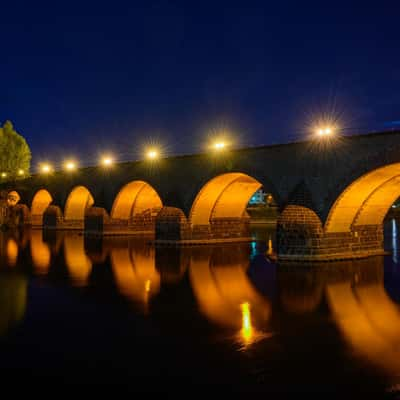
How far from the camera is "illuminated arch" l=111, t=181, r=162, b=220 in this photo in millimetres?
34500

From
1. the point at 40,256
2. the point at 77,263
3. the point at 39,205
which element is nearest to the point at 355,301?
the point at 77,263

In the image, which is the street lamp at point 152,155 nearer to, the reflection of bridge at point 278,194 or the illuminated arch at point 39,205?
the reflection of bridge at point 278,194

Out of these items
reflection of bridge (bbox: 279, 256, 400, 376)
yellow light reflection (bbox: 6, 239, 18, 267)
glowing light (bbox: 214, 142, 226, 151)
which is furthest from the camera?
glowing light (bbox: 214, 142, 226, 151)

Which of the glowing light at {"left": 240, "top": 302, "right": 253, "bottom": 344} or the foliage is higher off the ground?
the foliage

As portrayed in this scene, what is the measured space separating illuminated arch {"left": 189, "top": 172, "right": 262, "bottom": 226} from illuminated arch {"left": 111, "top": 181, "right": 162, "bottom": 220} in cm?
704

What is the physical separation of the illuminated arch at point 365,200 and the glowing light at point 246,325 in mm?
8840

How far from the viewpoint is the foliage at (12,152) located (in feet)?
178

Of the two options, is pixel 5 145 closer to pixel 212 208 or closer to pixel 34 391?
pixel 212 208

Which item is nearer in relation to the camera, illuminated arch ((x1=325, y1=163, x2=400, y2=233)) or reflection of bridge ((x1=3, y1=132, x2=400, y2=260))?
illuminated arch ((x1=325, y1=163, x2=400, y2=233))

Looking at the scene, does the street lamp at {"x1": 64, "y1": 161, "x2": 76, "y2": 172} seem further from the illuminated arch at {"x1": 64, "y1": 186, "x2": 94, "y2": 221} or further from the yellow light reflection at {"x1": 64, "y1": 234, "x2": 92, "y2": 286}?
the yellow light reflection at {"x1": 64, "y1": 234, "x2": 92, "y2": 286}

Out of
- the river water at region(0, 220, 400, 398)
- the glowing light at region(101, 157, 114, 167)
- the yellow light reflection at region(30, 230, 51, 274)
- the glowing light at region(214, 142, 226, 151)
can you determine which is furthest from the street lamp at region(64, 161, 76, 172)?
the river water at region(0, 220, 400, 398)

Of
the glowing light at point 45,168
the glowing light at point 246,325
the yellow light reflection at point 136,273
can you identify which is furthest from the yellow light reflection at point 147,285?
the glowing light at point 45,168

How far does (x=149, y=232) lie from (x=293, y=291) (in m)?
24.8

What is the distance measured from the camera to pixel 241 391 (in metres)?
6.56
